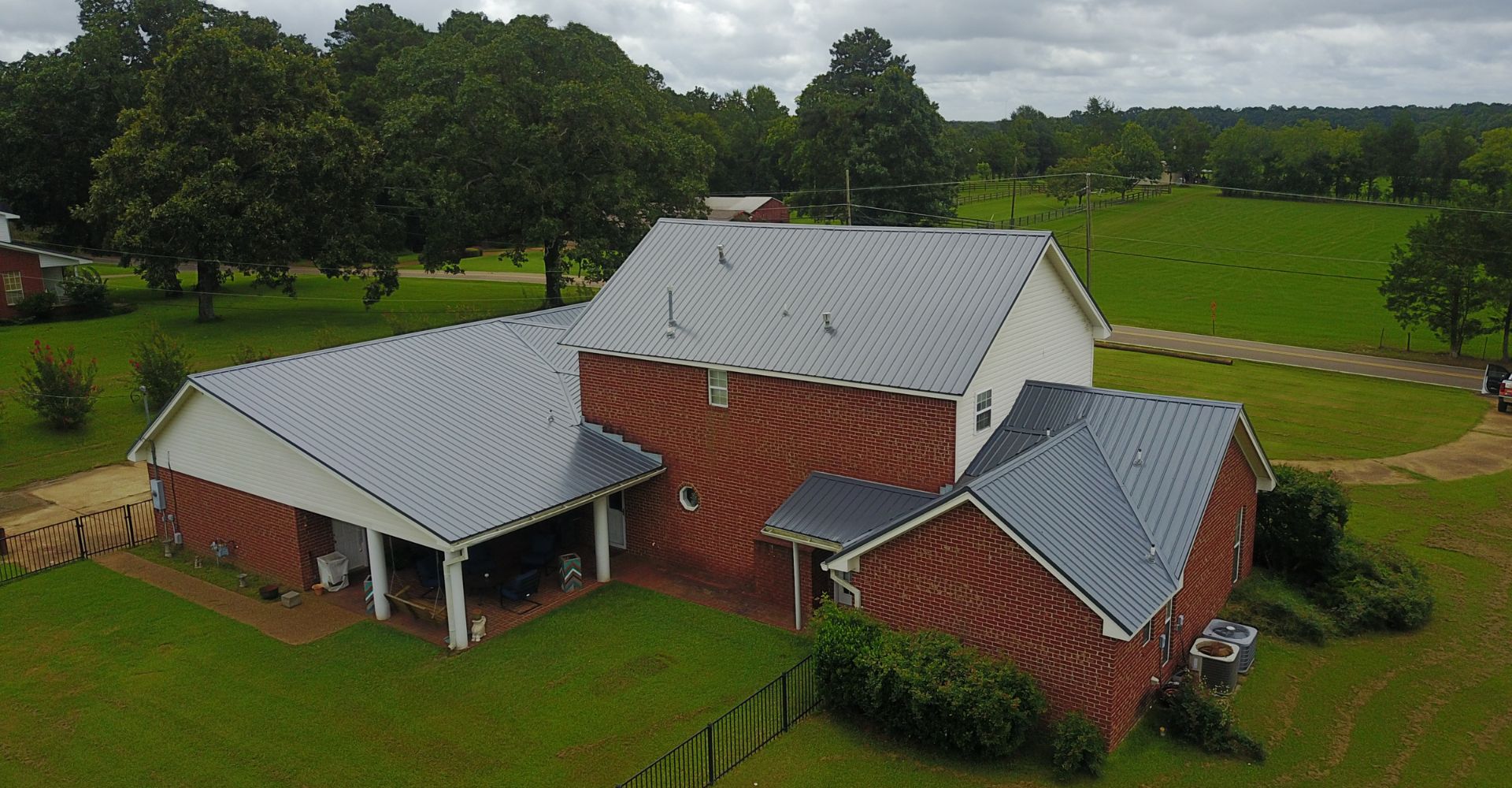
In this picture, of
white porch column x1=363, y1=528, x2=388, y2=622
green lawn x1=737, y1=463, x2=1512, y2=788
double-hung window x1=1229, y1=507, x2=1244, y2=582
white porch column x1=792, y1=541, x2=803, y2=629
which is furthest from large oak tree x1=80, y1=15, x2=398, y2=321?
double-hung window x1=1229, y1=507, x2=1244, y2=582

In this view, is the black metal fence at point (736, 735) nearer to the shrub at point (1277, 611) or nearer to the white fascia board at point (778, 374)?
the white fascia board at point (778, 374)

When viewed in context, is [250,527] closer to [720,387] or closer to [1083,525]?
[720,387]

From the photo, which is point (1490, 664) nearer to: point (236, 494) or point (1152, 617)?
point (1152, 617)

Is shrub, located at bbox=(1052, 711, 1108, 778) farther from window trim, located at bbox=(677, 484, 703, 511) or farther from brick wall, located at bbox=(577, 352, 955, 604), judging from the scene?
window trim, located at bbox=(677, 484, 703, 511)

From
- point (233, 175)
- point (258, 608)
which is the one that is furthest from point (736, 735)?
point (233, 175)

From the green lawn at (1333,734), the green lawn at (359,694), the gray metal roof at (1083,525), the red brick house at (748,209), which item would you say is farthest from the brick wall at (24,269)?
the gray metal roof at (1083,525)

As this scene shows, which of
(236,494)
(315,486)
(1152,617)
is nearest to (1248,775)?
(1152,617)
